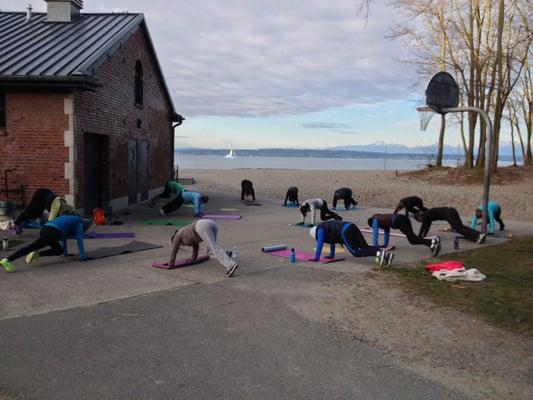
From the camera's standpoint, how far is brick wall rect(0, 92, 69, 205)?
1248cm

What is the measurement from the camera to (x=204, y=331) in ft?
18.1

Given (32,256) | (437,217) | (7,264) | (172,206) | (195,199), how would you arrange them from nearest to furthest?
(7,264) < (32,256) < (437,217) < (172,206) < (195,199)

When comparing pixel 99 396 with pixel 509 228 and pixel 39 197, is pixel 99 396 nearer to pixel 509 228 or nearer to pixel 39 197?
pixel 39 197

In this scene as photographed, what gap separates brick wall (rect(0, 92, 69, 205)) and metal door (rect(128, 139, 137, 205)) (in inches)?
186

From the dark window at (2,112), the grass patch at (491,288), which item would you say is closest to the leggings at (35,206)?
the dark window at (2,112)

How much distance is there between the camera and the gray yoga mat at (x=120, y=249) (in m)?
9.46

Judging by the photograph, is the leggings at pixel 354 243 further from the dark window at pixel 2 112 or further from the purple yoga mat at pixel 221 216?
the dark window at pixel 2 112

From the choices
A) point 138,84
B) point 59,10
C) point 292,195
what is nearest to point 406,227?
point 292,195

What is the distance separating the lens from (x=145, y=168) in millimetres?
19609

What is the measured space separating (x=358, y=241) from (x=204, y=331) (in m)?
4.18

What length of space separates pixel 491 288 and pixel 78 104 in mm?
10408

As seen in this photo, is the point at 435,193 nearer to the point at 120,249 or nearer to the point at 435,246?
the point at 435,246

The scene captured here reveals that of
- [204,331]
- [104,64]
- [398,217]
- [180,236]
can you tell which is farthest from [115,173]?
[204,331]

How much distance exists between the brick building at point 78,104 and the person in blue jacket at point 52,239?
4224 millimetres
